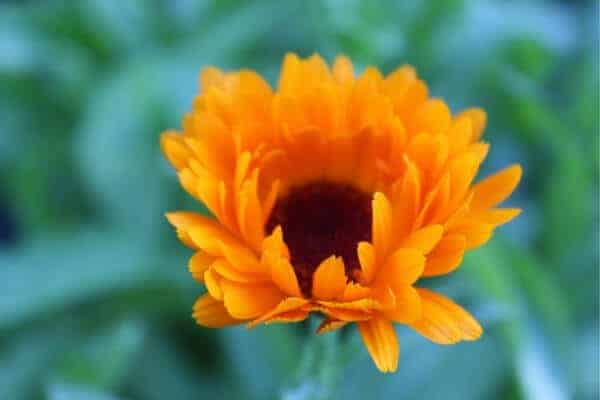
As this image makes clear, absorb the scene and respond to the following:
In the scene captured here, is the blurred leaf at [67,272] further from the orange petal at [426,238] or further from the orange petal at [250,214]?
the orange petal at [426,238]

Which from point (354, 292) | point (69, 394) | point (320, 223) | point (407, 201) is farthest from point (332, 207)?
point (69, 394)

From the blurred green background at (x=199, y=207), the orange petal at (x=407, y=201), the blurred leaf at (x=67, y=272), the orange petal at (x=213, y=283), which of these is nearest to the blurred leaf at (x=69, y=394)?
the blurred green background at (x=199, y=207)

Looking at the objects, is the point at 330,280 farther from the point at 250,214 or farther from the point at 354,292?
the point at 250,214

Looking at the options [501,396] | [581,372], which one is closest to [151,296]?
[501,396]

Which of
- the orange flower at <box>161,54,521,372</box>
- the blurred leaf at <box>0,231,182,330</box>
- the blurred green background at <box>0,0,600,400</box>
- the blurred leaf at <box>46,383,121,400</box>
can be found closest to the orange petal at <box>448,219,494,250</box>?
the orange flower at <box>161,54,521,372</box>

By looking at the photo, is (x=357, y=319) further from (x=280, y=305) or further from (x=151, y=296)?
(x=151, y=296)

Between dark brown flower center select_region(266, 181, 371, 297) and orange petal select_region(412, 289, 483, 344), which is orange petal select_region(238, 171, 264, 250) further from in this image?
orange petal select_region(412, 289, 483, 344)
